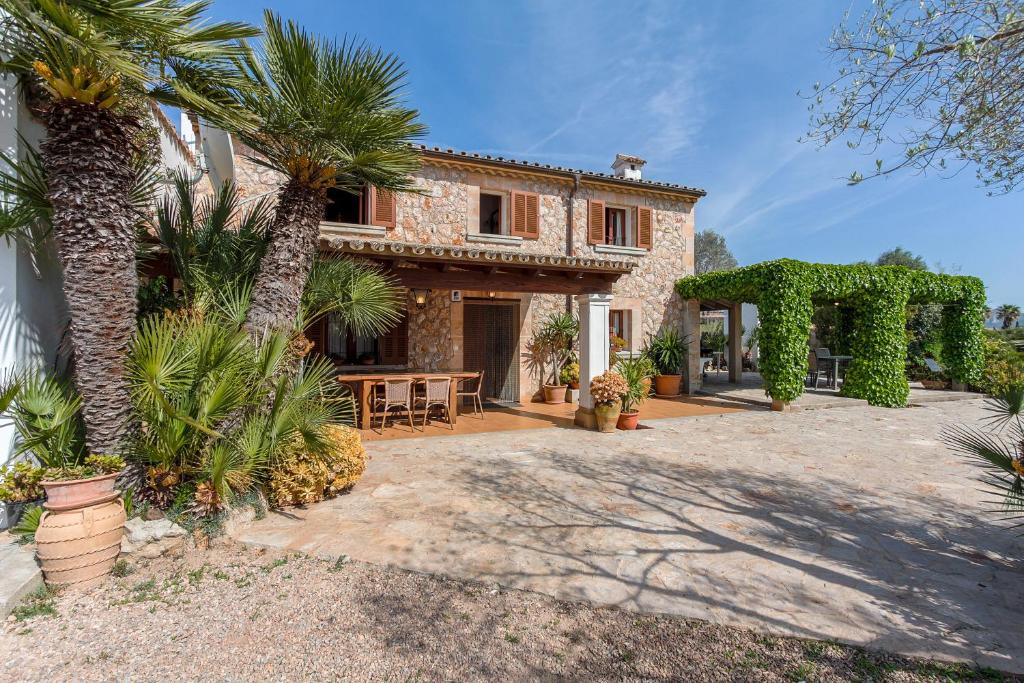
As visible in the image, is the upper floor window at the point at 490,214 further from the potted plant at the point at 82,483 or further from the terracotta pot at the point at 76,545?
the terracotta pot at the point at 76,545

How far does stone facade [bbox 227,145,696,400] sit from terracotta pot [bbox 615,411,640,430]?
3.22m

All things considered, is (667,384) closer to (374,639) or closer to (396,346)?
(396,346)

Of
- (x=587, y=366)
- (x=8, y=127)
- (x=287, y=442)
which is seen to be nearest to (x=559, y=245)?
(x=587, y=366)

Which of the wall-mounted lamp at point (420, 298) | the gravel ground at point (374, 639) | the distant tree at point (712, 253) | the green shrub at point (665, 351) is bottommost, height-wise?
the gravel ground at point (374, 639)

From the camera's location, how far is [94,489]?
2.99 meters

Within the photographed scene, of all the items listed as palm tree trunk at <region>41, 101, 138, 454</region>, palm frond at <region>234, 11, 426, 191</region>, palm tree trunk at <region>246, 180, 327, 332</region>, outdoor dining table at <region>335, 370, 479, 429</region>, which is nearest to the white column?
outdoor dining table at <region>335, 370, 479, 429</region>

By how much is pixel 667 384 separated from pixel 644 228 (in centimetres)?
404

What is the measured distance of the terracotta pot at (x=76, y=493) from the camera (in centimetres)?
287

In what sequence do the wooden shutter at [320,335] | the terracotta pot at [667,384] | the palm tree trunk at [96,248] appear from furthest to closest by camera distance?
1. the terracotta pot at [667,384]
2. the wooden shutter at [320,335]
3. the palm tree trunk at [96,248]

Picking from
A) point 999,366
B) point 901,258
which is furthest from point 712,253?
point 999,366

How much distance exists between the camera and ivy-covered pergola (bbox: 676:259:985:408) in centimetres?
939

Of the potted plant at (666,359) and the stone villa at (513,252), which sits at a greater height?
the stone villa at (513,252)

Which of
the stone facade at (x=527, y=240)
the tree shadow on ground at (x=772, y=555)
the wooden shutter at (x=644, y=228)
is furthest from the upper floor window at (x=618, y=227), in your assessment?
the tree shadow on ground at (x=772, y=555)

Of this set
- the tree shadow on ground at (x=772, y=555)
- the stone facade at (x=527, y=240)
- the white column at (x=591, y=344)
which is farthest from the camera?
the stone facade at (x=527, y=240)
